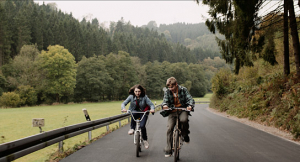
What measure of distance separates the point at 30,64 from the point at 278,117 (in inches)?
2081

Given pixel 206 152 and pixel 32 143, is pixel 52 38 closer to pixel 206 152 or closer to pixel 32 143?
pixel 32 143

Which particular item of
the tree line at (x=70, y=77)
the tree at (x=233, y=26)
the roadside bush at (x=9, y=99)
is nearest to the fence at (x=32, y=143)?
the tree at (x=233, y=26)

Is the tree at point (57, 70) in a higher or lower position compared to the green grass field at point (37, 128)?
higher

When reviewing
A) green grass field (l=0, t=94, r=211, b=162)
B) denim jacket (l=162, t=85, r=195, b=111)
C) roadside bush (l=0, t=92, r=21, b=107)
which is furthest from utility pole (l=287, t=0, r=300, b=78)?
roadside bush (l=0, t=92, r=21, b=107)

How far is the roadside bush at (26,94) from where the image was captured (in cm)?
4816

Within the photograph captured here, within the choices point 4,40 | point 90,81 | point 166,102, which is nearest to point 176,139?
point 166,102

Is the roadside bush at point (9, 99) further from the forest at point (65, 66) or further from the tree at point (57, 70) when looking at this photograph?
the tree at point (57, 70)

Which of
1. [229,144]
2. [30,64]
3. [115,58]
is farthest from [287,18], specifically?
[115,58]

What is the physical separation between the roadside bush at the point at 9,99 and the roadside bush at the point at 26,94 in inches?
65.2

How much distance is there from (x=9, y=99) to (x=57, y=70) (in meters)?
15.4

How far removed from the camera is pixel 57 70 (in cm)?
5844

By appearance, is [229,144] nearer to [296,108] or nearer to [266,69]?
[296,108]

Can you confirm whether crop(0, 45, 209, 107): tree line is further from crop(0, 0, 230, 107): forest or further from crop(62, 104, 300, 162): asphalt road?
crop(62, 104, 300, 162): asphalt road

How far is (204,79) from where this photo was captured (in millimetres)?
106688
